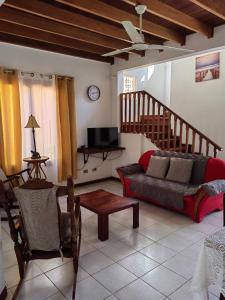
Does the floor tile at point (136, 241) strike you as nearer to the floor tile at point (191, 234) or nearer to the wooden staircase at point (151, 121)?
the floor tile at point (191, 234)

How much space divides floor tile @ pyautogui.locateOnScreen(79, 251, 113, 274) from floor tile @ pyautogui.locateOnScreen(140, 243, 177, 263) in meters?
0.44

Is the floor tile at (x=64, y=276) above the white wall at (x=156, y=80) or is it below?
below

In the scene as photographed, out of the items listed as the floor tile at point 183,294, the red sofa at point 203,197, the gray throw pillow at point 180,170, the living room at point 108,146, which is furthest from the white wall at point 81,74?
the floor tile at point 183,294

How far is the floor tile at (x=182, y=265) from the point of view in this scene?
7.29 feet

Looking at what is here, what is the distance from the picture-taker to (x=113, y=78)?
547cm

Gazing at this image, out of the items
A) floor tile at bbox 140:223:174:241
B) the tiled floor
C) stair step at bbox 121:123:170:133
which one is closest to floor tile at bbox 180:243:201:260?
the tiled floor

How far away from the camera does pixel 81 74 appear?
4.95 meters

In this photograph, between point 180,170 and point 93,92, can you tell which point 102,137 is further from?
point 180,170

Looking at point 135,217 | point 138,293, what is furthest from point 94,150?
point 138,293

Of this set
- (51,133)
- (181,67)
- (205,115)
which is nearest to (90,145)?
(51,133)

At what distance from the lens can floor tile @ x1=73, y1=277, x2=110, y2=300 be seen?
1.92 meters

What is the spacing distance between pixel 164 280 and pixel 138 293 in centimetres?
30

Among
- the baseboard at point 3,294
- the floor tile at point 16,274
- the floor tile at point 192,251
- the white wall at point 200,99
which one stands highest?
the white wall at point 200,99

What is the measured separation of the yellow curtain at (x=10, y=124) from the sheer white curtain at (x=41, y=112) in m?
0.14
